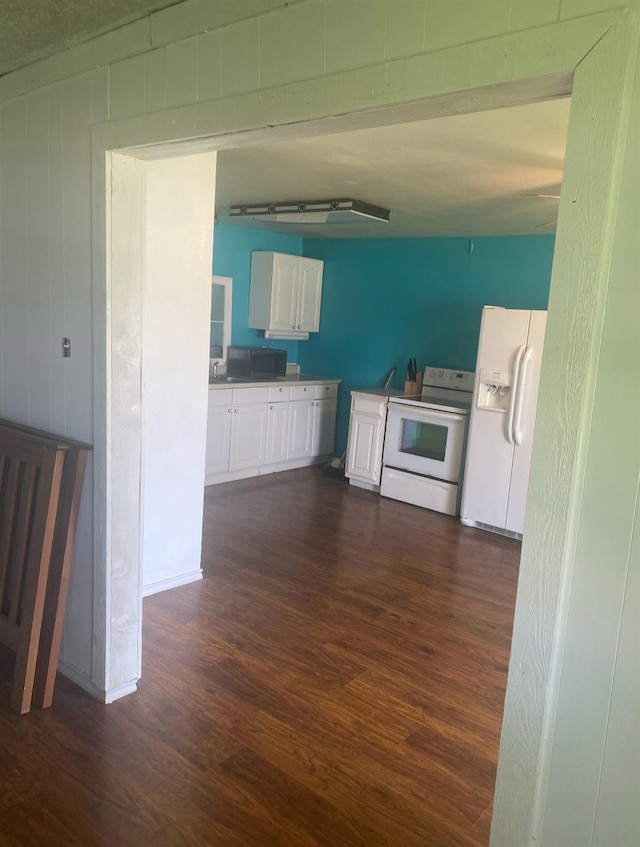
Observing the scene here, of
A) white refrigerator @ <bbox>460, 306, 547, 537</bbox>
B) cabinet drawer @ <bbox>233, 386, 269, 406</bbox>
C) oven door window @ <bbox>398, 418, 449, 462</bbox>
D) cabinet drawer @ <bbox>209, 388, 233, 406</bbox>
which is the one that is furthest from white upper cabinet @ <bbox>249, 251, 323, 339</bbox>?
white refrigerator @ <bbox>460, 306, 547, 537</bbox>

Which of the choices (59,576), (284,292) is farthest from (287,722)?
(284,292)

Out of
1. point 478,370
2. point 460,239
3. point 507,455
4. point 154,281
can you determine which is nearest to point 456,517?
point 507,455

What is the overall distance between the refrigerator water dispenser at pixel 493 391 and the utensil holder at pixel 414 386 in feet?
3.50

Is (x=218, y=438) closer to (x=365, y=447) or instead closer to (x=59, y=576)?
(x=365, y=447)

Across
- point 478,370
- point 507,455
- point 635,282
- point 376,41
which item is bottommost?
point 507,455

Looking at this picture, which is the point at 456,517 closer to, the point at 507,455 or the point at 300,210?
the point at 507,455

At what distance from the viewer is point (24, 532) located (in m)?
2.45

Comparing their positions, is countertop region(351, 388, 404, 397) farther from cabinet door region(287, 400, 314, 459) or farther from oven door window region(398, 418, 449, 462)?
cabinet door region(287, 400, 314, 459)

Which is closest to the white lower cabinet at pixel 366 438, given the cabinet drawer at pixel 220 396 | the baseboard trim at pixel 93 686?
the cabinet drawer at pixel 220 396

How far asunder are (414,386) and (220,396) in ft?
5.78

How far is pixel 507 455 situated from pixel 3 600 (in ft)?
11.3

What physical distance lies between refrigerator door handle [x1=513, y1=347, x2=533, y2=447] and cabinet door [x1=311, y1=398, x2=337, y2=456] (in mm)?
2284

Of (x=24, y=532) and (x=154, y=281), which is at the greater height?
(x=154, y=281)

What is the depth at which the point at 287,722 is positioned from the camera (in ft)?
8.02
